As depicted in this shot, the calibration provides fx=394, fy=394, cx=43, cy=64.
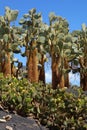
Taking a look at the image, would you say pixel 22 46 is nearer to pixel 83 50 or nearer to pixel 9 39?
pixel 9 39

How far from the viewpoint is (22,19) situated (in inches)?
1072

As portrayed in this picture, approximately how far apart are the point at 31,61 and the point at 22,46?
5.60 ft

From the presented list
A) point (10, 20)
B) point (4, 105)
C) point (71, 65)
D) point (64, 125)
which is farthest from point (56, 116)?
point (71, 65)

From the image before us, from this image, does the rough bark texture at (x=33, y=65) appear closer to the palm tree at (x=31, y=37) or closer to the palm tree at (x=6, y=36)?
→ the palm tree at (x=31, y=37)

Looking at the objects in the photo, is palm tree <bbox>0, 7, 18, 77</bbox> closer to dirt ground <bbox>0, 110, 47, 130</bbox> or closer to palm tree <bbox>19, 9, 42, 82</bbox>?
palm tree <bbox>19, 9, 42, 82</bbox>

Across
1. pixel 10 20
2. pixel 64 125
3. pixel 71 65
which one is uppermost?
pixel 10 20

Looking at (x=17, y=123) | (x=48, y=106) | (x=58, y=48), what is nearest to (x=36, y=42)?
(x=58, y=48)

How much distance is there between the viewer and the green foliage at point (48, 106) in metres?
9.99

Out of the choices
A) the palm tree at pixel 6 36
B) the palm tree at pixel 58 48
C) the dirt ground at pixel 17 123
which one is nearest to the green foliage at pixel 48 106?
the dirt ground at pixel 17 123

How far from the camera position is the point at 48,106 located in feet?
33.9

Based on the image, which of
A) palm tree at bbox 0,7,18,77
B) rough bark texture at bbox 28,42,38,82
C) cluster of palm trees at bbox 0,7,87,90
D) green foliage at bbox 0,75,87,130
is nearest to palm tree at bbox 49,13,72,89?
cluster of palm trees at bbox 0,7,87,90

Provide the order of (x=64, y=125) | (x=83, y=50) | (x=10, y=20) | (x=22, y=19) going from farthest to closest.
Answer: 1. (x=83, y=50)
2. (x=22, y=19)
3. (x=10, y=20)
4. (x=64, y=125)

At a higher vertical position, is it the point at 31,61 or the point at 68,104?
the point at 31,61

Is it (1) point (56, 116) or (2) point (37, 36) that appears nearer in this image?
(1) point (56, 116)
